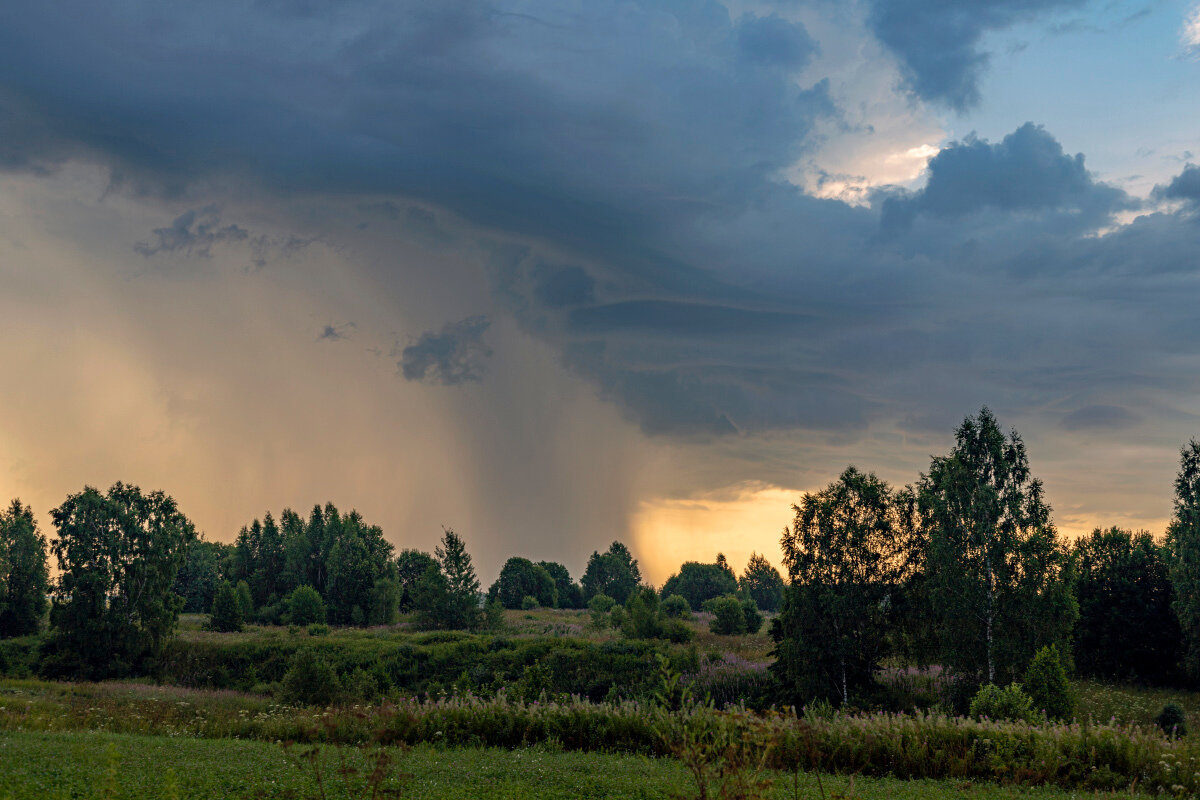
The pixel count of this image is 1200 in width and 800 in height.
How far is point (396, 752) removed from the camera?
13125 mm

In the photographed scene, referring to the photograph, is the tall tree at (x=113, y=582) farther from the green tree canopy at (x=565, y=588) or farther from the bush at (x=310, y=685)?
the green tree canopy at (x=565, y=588)

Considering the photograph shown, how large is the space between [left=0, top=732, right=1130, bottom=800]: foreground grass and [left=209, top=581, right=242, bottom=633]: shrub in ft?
153

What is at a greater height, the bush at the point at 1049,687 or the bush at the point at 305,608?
the bush at the point at 1049,687

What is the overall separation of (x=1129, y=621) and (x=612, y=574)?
8765cm

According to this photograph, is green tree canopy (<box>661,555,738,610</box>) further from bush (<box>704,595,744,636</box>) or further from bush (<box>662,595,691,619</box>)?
bush (<box>704,595,744,636</box>)

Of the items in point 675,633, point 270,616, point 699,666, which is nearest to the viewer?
point 699,666

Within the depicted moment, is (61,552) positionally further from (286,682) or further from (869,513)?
(869,513)

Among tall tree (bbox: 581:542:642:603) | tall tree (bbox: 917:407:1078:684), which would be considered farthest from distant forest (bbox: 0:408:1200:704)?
tall tree (bbox: 581:542:642:603)

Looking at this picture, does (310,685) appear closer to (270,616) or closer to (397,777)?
(397,777)

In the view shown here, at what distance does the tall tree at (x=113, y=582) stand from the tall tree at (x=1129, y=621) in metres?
54.3

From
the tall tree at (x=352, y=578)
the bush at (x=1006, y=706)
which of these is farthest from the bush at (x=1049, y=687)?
the tall tree at (x=352, y=578)

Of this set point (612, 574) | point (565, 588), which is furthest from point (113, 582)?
point (612, 574)

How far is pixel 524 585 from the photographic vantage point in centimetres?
10344

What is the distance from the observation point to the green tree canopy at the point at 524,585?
101m
